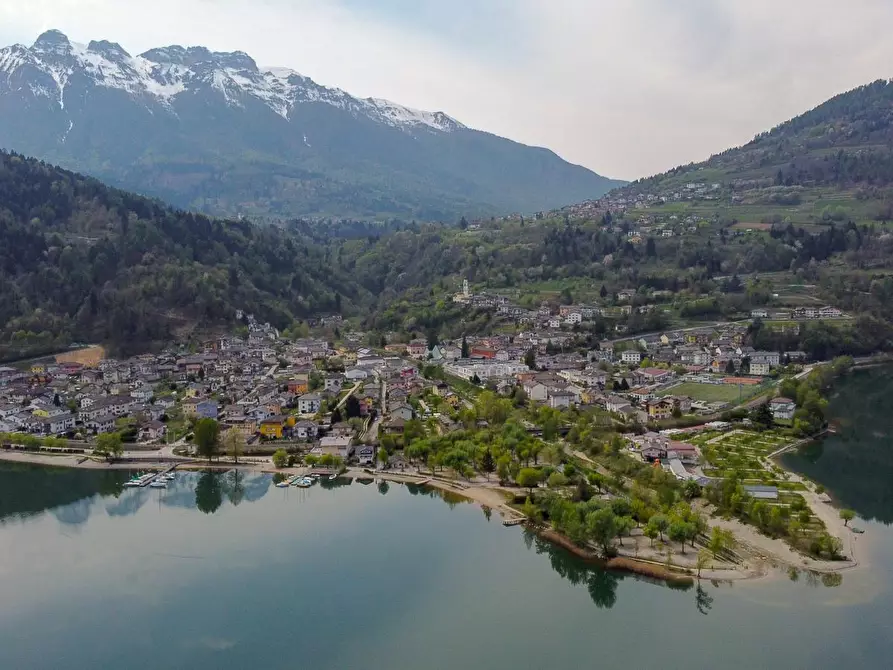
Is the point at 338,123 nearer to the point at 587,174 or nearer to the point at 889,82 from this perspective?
the point at 587,174

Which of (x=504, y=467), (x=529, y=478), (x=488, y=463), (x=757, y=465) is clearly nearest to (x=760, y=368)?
(x=757, y=465)

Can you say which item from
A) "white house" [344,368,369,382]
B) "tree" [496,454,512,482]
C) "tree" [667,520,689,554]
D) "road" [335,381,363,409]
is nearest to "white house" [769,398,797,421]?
"tree" [496,454,512,482]

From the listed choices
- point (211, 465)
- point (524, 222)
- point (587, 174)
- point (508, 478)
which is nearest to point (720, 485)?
point (508, 478)

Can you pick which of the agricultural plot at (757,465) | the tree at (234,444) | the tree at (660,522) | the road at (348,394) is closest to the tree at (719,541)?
the tree at (660,522)

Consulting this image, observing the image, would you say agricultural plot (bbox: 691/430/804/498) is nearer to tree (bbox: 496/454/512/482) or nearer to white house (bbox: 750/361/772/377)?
A: tree (bbox: 496/454/512/482)

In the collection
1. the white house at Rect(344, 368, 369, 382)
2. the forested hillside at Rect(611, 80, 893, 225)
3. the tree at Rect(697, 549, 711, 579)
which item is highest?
the forested hillside at Rect(611, 80, 893, 225)

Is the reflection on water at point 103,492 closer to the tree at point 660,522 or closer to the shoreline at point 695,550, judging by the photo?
the shoreline at point 695,550

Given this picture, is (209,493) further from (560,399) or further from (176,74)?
(176,74)
